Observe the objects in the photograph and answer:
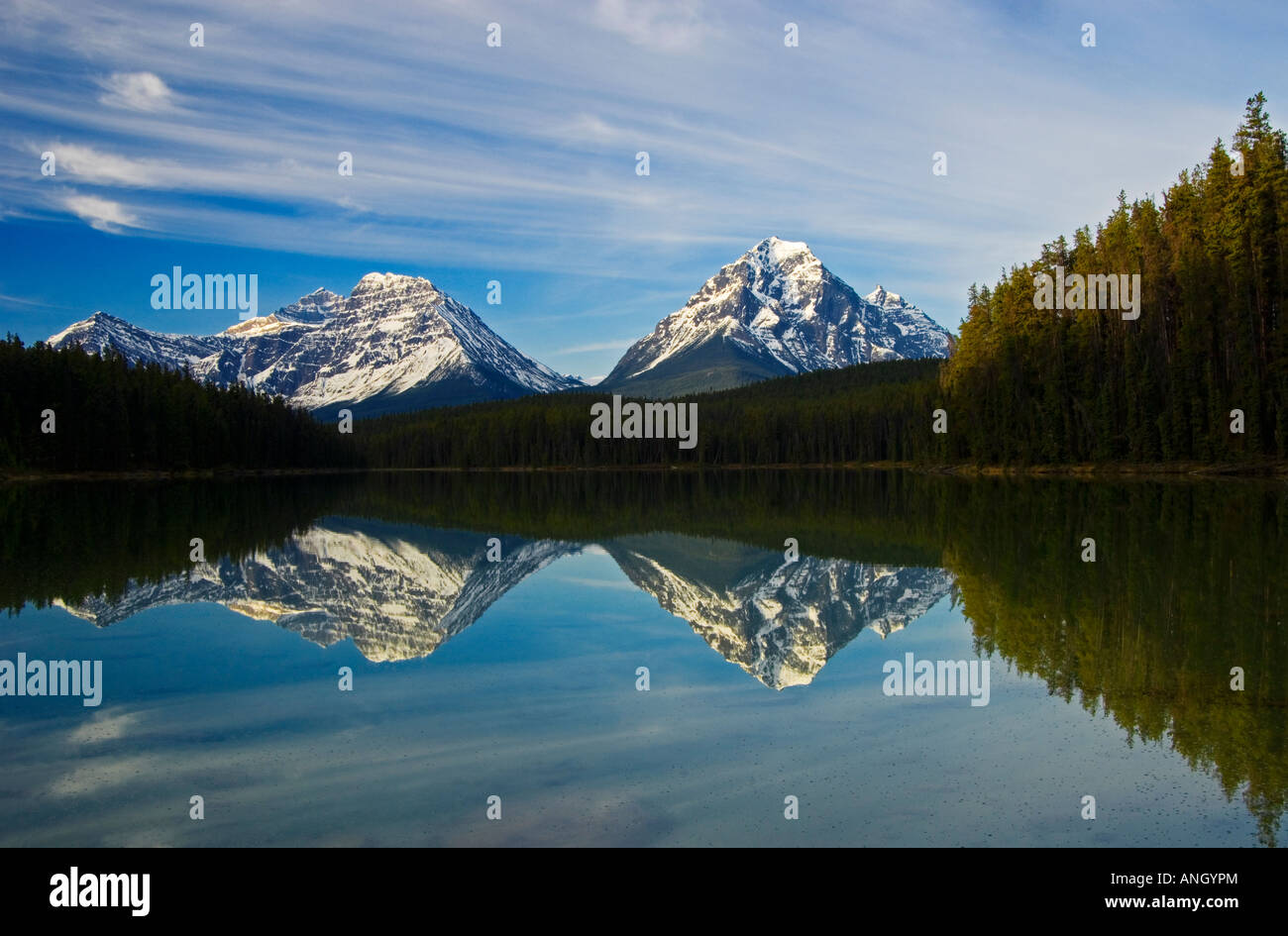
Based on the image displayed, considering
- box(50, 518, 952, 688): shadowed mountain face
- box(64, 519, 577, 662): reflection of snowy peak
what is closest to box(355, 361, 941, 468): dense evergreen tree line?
box(64, 519, 577, 662): reflection of snowy peak

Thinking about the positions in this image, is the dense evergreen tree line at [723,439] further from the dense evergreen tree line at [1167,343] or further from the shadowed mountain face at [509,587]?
the shadowed mountain face at [509,587]

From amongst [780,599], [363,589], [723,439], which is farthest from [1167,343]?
[723,439]

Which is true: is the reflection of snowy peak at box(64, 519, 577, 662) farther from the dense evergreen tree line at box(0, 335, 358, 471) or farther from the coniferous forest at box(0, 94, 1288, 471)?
the dense evergreen tree line at box(0, 335, 358, 471)

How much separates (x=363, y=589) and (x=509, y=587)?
11.5 ft

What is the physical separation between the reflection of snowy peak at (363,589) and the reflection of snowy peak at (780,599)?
13.6 feet

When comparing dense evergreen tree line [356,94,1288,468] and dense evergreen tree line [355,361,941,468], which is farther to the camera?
dense evergreen tree line [355,361,941,468]

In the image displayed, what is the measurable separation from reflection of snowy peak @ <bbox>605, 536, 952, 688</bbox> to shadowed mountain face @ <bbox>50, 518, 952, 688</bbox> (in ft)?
0.10

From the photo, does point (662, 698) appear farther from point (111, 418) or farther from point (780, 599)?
point (111, 418)

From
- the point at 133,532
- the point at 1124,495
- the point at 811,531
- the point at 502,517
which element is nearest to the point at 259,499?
the point at 502,517

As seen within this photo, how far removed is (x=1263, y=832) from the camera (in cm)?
775

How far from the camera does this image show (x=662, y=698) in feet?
42.3

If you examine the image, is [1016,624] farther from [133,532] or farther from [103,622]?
[133,532]

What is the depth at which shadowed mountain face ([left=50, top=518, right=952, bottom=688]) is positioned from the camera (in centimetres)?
1681

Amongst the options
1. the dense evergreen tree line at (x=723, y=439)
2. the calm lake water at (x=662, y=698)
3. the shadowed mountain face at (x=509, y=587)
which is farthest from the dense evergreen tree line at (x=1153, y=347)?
the shadowed mountain face at (x=509, y=587)
